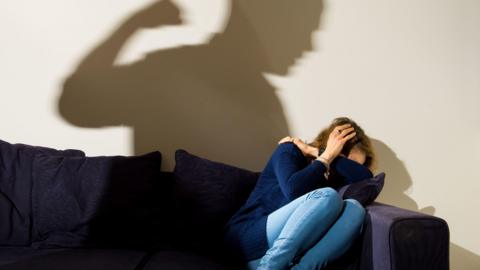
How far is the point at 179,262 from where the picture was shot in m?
1.46

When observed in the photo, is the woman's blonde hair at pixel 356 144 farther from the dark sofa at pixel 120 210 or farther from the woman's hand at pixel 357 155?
the dark sofa at pixel 120 210

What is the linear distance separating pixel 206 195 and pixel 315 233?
1.90ft

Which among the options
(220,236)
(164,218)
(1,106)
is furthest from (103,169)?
(1,106)

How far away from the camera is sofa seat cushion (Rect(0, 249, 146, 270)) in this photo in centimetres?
132

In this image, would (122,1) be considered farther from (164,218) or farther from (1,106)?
(164,218)

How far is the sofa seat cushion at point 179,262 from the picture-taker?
4.60 ft

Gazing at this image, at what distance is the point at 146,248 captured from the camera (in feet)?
5.57

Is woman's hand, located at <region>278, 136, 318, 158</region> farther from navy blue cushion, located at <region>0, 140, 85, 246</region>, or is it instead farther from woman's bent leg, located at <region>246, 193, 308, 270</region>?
navy blue cushion, located at <region>0, 140, 85, 246</region>

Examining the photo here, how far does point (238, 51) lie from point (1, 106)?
1.22 m

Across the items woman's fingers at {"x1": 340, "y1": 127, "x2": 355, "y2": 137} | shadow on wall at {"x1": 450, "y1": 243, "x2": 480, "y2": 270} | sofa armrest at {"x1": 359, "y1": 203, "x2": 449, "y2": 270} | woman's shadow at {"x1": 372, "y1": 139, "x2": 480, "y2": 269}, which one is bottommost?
shadow on wall at {"x1": 450, "y1": 243, "x2": 480, "y2": 270}

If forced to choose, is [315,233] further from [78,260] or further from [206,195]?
[78,260]

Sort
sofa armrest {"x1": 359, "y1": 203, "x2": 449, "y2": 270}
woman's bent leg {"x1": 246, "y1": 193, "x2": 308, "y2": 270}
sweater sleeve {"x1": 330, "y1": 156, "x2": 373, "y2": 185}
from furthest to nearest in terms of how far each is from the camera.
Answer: sweater sleeve {"x1": 330, "y1": 156, "x2": 373, "y2": 185} < woman's bent leg {"x1": 246, "y1": 193, "x2": 308, "y2": 270} < sofa armrest {"x1": 359, "y1": 203, "x2": 449, "y2": 270}

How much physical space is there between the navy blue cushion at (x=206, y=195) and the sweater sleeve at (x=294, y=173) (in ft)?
0.86

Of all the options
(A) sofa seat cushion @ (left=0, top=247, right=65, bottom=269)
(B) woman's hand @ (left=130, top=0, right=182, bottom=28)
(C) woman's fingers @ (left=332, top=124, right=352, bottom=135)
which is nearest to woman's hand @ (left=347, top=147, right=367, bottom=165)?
(C) woman's fingers @ (left=332, top=124, right=352, bottom=135)
